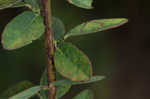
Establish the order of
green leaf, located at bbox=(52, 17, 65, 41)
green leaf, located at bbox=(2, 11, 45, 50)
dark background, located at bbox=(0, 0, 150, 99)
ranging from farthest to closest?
dark background, located at bbox=(0, 0, 150, 99), green leaf, located at bbox=(52, 17, 65, 41), green leaf, located at bbox=(2, 11, 45, 50)

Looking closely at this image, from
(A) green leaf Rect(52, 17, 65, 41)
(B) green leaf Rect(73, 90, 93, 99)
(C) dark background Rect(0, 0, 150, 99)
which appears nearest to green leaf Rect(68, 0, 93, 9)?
(A) green leaf Rect(52, 17, 65, 41)

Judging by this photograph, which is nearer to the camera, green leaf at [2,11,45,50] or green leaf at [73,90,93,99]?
green leaf at [2,11,45,50]

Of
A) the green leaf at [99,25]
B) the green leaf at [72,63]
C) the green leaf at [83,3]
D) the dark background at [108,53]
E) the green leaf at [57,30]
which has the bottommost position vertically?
the dark background at [108,53]

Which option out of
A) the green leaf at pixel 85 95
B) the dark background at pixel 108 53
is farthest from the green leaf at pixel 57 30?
the dark background at pixel 108 53

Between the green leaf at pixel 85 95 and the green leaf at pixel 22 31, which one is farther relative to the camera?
the green leaf at pixel 85 95

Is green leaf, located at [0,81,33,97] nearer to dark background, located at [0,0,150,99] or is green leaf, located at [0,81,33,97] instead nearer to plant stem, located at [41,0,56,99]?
plant stem, located at [41,0,56,99]

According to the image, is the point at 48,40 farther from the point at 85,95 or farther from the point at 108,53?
the point at 108,53

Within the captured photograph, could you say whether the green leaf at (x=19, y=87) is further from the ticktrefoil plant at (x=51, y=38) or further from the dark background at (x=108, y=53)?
the dark background at (x=108, y=53)
